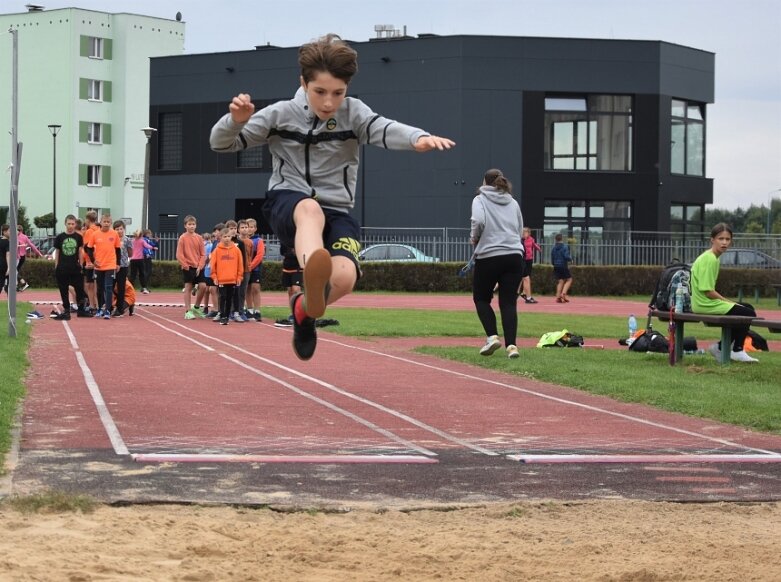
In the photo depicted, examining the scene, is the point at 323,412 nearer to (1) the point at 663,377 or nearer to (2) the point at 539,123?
(1) the point at 663,377

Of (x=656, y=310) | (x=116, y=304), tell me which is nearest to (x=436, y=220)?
(x=116, y=304)

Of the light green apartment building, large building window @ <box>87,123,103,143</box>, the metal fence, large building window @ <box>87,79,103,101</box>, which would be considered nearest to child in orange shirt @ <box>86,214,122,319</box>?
the metal fence

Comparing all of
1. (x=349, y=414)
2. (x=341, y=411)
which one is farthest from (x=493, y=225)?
(x=349, y=414)

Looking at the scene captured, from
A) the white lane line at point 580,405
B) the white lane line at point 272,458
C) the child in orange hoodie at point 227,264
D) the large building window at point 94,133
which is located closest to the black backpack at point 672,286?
the white lane line at point 580,405

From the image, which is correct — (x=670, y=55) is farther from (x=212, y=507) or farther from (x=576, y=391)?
(x=212, y=507)

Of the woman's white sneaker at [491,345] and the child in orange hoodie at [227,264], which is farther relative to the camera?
the child in orange hoodie at [227,264]

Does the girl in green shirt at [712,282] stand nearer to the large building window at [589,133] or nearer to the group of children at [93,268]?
the group of children at [93,268]

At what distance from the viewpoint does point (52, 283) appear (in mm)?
36438

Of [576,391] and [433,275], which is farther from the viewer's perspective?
[433,275]

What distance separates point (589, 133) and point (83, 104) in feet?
124

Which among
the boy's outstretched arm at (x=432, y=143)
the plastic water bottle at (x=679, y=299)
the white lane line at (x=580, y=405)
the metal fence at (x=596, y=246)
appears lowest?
the white lane line at (x=580, y=405)

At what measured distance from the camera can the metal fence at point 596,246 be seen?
40.2 metres

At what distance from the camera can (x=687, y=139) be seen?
159 feet

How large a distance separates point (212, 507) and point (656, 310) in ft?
31.3
